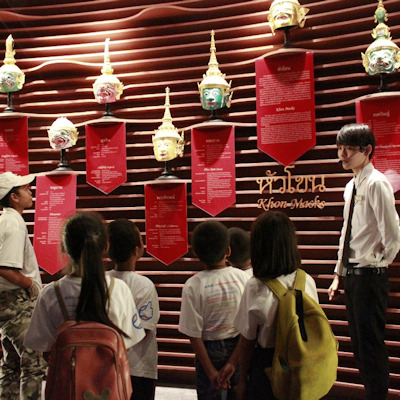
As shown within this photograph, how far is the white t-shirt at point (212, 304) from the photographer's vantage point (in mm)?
2451

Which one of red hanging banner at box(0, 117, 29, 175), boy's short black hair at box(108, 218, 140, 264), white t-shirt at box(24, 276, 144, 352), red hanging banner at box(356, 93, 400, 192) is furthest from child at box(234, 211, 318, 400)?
red hanging banner at box(0, 117, 29, 175)

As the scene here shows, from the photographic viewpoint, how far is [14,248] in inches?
118

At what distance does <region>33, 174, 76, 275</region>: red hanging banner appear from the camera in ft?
14.8

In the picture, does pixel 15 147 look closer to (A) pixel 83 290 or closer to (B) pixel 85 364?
(A) pixel 83 290

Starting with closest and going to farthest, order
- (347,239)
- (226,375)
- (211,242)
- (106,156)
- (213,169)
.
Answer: (226,375) < (211,242) < (347,239) < (213,169) < (106,156)

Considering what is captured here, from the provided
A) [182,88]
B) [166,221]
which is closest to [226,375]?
[166,221]

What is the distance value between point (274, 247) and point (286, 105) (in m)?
2.12

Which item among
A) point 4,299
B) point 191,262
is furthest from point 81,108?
point 4,299

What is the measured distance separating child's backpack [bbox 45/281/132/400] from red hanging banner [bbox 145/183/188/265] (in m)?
2.32

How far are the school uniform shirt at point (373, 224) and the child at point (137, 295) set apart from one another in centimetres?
138

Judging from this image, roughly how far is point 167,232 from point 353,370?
6.08ft

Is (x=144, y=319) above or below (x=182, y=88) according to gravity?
below

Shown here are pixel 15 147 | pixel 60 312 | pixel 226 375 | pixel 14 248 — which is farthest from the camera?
pixel 15 147

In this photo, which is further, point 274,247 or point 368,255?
point 368,255
